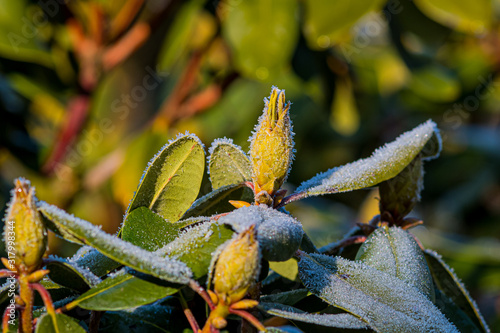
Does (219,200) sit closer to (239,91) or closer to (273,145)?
(273,145)

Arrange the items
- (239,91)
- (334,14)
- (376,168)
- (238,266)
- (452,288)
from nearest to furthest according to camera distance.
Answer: (238,266), (376,168), (452,288), (334,14), (239,91)

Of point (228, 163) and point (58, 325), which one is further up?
point (228, 163)

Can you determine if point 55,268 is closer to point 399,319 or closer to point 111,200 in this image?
point 399,319

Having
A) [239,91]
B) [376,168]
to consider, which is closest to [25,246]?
[376,168]

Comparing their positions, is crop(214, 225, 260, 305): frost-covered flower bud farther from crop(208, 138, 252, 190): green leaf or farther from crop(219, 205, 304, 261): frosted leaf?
crop(208, 138, 252, 190): green leaf

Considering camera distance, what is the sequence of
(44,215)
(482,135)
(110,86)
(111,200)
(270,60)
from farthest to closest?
(482,135), (110,86), (111,200), (270,60), (44,215)

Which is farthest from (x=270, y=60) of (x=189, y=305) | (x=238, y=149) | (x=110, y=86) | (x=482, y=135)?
(x=482, y=135)

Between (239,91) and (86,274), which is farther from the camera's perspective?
(239,91)

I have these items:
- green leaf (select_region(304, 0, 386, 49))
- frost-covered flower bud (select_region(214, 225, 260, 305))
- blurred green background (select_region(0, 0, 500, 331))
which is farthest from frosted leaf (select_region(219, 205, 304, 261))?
green leaf (select_region(304, 0, 386, 49))
